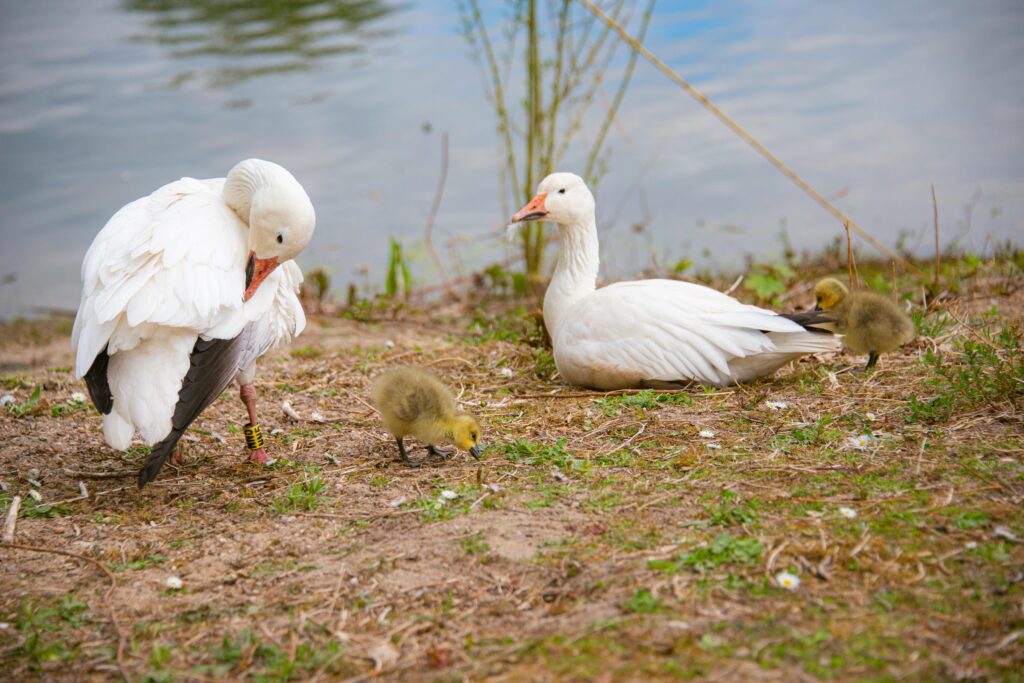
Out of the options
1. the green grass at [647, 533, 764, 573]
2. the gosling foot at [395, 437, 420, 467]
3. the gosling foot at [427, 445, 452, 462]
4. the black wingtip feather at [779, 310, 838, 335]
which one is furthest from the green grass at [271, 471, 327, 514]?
the black wingtip feather at [779, 310, 838, 335]

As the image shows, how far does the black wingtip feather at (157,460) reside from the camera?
3.59m

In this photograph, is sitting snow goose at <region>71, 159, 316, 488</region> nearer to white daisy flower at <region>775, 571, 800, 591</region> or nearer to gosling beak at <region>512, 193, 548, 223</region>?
gosling beak at <region>512, 193, 548, 223</region>

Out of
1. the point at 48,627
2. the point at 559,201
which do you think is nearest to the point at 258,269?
the point at 48,627

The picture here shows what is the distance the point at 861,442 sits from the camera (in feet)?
13.0

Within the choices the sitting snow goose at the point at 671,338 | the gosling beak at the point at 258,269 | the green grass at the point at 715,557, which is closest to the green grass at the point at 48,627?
the gosling beak at the point at 258,269

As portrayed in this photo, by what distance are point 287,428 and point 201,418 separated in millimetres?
608

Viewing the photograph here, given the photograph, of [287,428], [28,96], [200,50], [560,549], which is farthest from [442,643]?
[200,50]

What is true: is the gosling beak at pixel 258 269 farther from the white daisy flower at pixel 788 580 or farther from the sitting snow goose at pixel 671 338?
the white daisy flower at pixel 788 580

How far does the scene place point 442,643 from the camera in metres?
2.80

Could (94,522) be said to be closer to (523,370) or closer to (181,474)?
(181,474)

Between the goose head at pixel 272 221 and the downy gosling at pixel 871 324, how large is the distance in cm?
282

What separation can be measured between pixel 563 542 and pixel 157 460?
1.61 meters

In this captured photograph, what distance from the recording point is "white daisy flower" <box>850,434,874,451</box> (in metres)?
3.91

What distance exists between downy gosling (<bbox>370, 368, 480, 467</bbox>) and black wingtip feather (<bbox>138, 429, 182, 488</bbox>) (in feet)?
2.93
